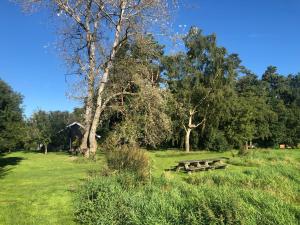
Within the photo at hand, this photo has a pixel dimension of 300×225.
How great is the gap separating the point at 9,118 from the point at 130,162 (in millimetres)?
12129

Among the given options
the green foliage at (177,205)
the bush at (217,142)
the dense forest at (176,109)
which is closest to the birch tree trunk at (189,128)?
the dense forest at (176,109)

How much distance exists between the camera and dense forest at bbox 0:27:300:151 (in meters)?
25.3

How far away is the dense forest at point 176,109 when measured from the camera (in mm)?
25297

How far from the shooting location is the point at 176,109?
4072cm

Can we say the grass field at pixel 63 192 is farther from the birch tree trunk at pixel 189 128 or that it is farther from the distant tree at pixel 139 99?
the birch tree trunk at pixel 189 128

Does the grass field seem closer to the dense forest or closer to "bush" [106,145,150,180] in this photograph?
"bush" [106,145,150,180]

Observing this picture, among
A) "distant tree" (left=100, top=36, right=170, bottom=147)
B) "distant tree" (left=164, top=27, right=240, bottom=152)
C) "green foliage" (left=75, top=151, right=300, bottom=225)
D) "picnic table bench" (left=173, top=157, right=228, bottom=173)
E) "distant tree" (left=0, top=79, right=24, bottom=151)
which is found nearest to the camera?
"green foliage" (left=75, top=151, right=300, bottom=225)

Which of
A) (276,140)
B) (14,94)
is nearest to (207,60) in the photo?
(276,140)

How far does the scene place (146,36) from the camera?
2489cm

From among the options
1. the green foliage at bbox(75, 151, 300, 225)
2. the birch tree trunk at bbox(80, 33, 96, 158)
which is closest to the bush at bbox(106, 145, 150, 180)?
the green foliage at bbox(75, 151, 300, 225)

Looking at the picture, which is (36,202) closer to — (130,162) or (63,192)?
(63,192)

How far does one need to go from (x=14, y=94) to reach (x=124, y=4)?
30.0 feet

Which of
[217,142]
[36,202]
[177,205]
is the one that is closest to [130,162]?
[36,202]

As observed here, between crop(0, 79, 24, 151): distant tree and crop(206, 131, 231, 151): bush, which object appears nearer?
crop(0, 79, 24, 151): distant tree
